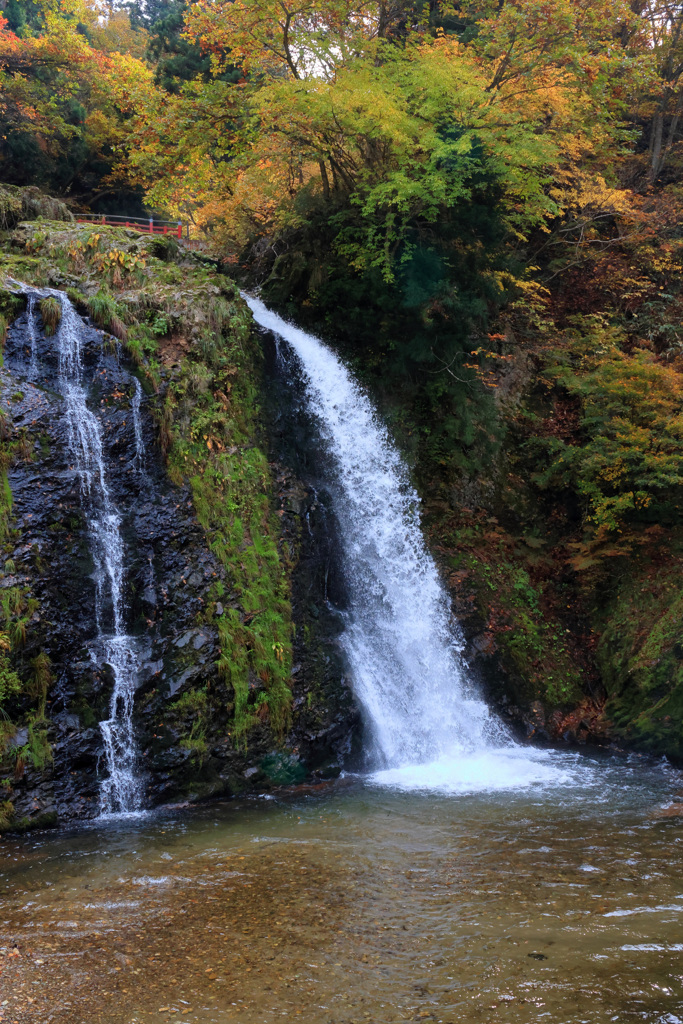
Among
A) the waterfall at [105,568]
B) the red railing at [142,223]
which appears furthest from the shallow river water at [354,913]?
the red railing at [142,223]

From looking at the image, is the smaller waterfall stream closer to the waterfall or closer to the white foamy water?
the waterfall

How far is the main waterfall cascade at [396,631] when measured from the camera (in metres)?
9.09

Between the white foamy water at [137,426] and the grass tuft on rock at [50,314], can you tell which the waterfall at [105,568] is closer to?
the grass tuft on rock at [50,314]

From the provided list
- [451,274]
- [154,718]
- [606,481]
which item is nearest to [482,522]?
[606,481]

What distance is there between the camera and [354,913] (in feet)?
17.2

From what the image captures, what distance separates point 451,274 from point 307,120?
3493mm

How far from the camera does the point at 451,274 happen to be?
12.8 metres

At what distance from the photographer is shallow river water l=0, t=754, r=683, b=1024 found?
4082 millimetres

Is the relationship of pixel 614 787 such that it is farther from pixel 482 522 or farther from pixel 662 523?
pixel 482 522

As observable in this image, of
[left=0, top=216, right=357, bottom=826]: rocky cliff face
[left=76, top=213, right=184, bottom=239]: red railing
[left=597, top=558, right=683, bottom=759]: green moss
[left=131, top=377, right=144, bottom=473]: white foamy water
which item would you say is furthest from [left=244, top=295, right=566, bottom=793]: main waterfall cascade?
[left=76, top=213, right=184, bottom=239]: red railing

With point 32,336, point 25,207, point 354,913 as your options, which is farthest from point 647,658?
point 25,207

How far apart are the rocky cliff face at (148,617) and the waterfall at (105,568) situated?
10 cm

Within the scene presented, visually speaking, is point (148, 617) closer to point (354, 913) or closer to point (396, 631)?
point (396, 631)

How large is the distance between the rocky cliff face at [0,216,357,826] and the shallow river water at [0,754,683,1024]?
680mm
